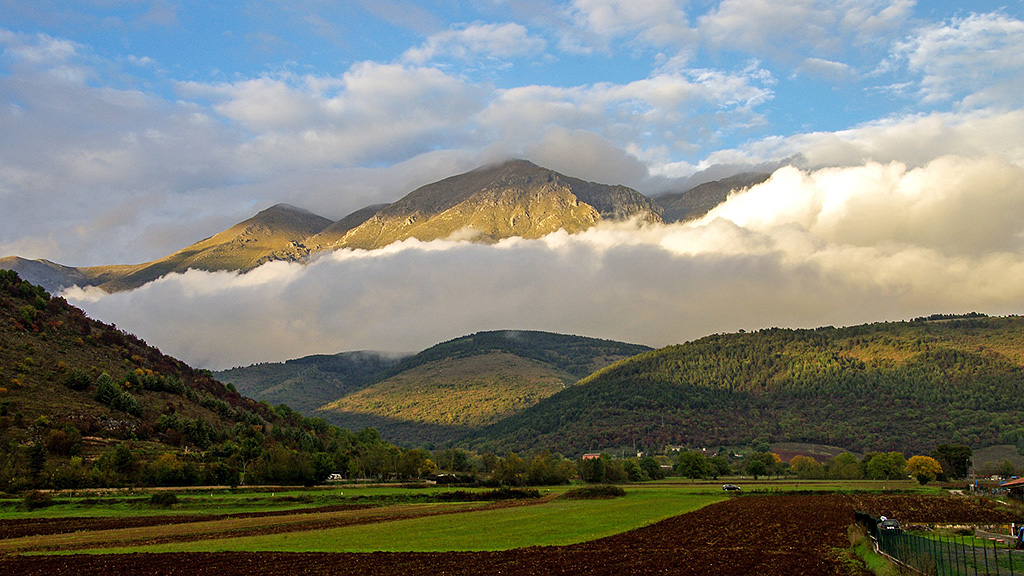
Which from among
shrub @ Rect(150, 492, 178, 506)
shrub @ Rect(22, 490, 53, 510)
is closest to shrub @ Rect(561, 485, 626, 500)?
shrub @ Rect(150, 492, 178, 506)

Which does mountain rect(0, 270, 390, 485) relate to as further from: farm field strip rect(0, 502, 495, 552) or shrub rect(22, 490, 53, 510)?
farm field strip rect(0, 502, 495, 552)

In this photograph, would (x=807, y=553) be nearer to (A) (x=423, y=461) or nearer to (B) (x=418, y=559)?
(B) (x=418, y=559)

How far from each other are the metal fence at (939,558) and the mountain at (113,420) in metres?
91.4

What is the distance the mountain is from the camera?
10019 centimetres

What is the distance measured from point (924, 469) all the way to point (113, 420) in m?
153

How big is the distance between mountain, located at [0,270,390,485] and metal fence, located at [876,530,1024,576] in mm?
91407

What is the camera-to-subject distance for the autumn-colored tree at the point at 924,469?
151 meters

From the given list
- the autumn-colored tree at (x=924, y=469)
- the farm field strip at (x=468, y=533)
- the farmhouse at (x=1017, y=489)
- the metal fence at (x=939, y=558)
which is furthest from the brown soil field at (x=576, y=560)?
the autumn-colored tree at (x=924, y=469)

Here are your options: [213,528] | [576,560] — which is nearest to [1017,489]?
[576,560]

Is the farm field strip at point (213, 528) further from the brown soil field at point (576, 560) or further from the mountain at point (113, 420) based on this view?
the mountain at point (113, 420)

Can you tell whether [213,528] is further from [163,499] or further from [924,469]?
[924,469]

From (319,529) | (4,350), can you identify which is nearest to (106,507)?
(319,529)

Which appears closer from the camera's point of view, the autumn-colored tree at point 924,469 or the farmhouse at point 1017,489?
the farmhouse at point 1017,489

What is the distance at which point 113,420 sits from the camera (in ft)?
390
